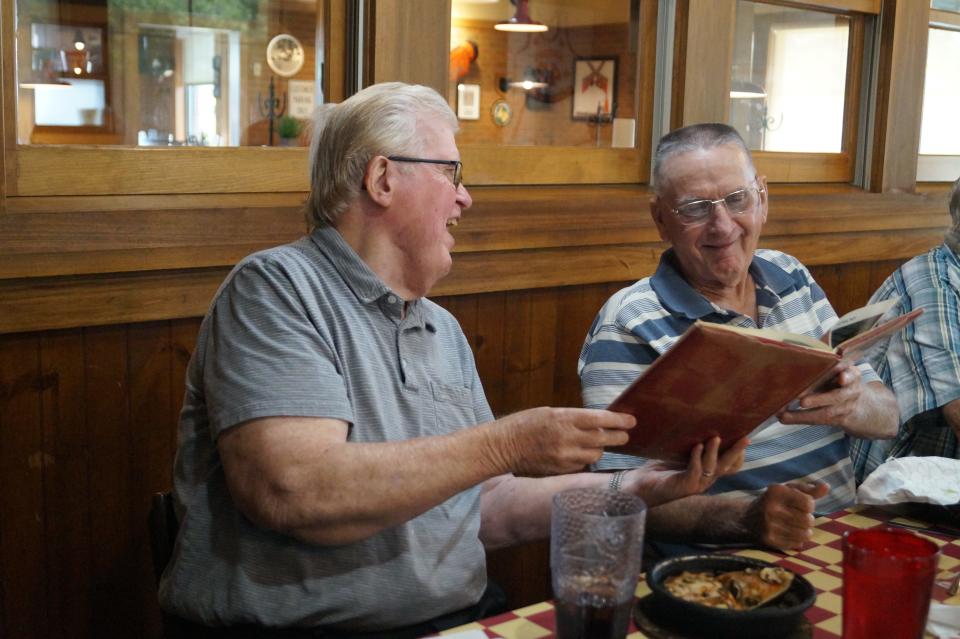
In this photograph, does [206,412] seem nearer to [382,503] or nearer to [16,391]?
[382,503]

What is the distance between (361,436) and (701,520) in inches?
22.1

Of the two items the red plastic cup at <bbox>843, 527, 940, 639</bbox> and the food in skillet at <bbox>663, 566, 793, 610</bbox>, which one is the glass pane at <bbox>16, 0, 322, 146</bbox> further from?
the red plastic cup at <bbox>843, 527, 940, 639</bbox>

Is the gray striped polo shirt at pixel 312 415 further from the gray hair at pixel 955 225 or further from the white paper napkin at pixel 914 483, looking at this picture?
the gray hair at pixel 955 225

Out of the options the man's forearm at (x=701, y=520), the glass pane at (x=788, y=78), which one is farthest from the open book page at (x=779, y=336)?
the glass pane at (x=788, y=78)

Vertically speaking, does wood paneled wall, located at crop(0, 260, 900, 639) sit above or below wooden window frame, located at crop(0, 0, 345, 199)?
below

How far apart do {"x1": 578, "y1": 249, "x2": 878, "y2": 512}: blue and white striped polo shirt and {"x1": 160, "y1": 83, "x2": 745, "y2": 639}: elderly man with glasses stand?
0.78 feet

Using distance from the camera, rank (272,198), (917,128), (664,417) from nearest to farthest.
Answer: (664,417), (272,198), (917,128)

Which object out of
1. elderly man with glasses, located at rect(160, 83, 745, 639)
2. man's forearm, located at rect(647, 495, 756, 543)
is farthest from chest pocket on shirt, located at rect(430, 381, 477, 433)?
man's forearm, located at rect(647, 495, 756, 543)

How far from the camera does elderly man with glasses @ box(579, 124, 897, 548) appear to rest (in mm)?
1754

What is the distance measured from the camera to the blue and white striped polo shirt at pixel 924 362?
2.20 metres

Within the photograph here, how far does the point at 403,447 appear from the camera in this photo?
1.39 m

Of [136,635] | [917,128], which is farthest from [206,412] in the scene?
[917,128]

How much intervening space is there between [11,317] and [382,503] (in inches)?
36.0

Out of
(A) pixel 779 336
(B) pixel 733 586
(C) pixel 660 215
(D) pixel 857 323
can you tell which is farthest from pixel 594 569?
(C) pixel 660 215
